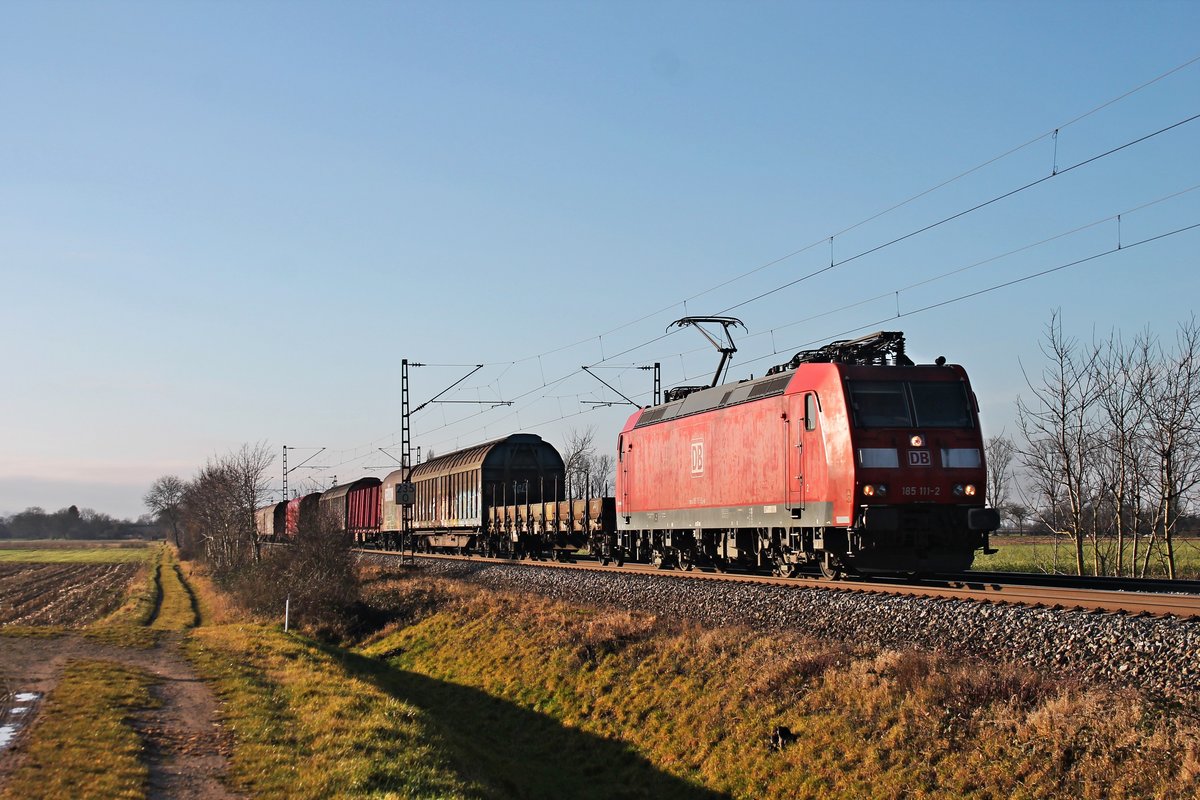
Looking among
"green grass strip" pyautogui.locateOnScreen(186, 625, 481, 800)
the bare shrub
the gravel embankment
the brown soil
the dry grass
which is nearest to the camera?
the dry grass

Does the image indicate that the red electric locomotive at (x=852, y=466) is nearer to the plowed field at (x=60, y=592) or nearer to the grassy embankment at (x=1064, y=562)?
the grassy embankment at (x=1064, y=562)

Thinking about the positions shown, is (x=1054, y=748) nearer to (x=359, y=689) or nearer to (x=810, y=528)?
(x=810, y=528)

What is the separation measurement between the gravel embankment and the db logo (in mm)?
2723

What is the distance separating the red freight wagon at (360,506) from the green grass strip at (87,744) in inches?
1549

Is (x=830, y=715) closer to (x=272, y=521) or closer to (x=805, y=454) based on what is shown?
(x=805, y=454)

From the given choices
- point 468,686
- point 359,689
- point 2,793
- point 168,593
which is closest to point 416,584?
point 468,686

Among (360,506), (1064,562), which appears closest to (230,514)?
(360,506)

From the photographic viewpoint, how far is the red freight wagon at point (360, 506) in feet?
190

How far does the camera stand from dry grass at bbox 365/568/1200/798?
9328 mm

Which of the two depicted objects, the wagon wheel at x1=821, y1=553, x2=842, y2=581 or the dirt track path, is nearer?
the dirt track path

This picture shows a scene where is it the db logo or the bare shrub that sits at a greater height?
the db logo

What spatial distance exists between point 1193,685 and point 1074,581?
8.90 m

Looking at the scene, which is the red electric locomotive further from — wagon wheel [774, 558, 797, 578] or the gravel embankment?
the gravel embankment

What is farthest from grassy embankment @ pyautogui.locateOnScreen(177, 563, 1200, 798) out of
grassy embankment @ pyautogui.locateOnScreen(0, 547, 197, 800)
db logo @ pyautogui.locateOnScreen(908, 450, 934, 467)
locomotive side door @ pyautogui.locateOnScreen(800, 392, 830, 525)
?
db logo @ pyautogui.locateOnScreen(908, 450, 934, 467)
